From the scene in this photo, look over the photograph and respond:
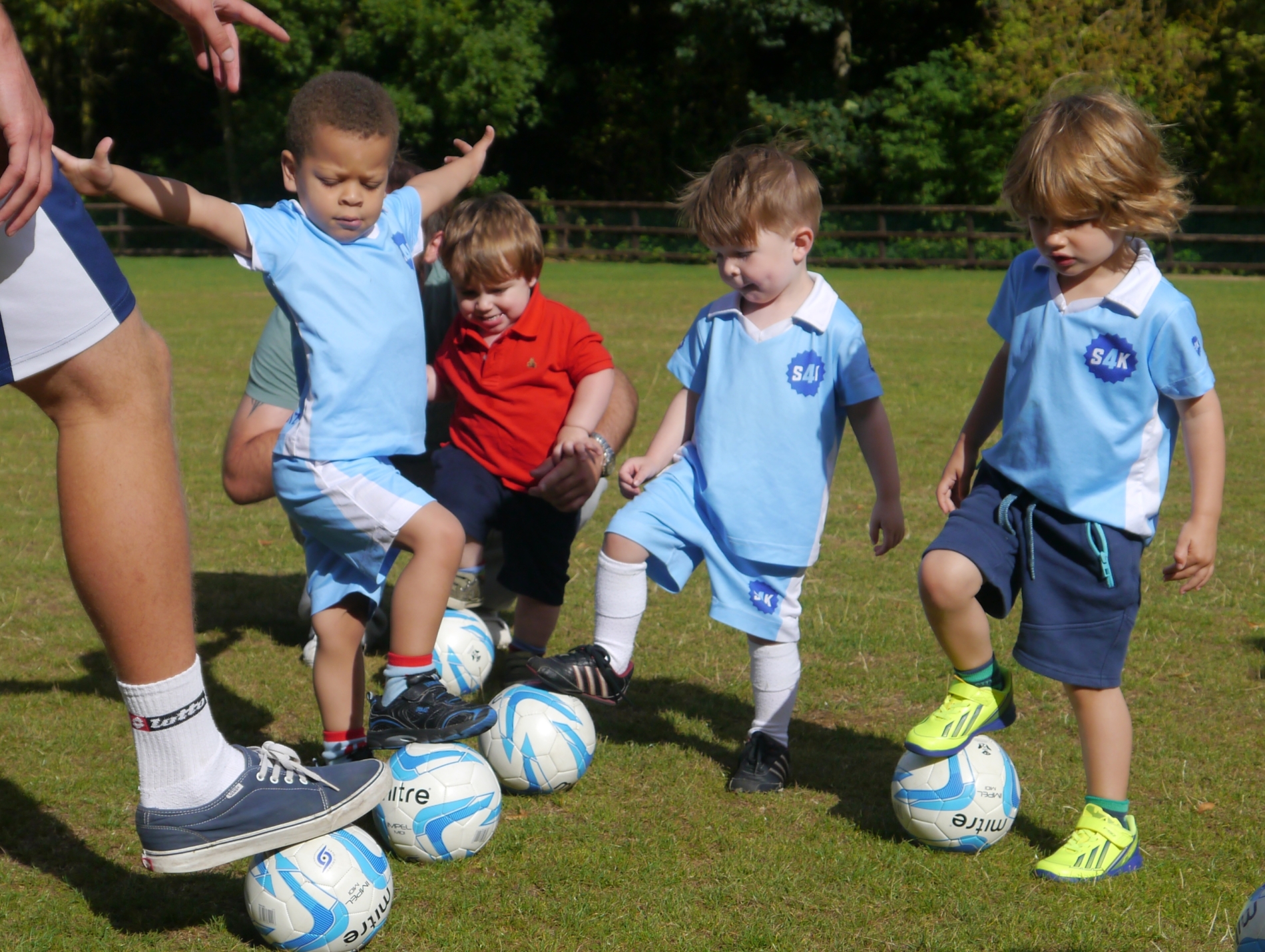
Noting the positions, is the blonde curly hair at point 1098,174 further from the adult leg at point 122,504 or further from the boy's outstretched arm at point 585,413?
the adult leg at point 122,504

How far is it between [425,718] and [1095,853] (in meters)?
1.73

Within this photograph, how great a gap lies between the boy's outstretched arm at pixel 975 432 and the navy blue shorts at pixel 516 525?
1.43m

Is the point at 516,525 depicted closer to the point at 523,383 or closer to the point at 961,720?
the point at 523,383

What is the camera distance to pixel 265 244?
3.47 m

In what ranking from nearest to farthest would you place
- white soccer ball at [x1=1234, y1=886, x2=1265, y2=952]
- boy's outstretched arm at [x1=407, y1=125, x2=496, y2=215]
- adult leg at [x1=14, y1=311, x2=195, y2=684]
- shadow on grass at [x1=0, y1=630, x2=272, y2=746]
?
white soccer ball at [x1=1234, y1=886, x2=1265, y2=952]
adult leg at [x1=14, y1=311, x2=195, y2=684]
boy's outstretched arm at [x1=407, y1=125, x2=496, y2=215]
shadow on grass at [x1=0, y1=630, x2=272, y2=746]

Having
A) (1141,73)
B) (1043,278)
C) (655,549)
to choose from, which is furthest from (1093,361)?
(1141,73)

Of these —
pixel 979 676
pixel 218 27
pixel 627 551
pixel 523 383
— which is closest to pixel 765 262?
pixel 627 551

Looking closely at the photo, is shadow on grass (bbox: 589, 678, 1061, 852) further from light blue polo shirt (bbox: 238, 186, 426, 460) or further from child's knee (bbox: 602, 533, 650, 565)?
light blue polo shirt (bbox: 238, 186, 426, 460)

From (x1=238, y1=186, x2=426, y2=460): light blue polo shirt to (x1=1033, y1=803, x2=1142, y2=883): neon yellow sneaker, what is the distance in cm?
207

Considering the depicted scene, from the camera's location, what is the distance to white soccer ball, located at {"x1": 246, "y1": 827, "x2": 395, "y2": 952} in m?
2.82

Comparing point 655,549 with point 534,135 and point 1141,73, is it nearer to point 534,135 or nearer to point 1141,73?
point 1141,73

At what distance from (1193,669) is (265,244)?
3528 millimetres

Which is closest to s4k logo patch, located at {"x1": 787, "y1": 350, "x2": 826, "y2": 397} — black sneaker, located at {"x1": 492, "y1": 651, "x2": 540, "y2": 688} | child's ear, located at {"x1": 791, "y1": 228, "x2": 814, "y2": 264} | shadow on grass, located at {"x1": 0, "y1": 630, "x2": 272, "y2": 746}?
child's ear, located at {"x1": 791, "y1": 228, "x2": 814, "y2": 264}

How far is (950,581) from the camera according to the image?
3258mm
